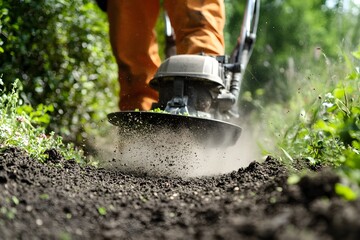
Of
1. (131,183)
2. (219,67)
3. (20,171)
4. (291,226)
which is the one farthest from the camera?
(219,67)

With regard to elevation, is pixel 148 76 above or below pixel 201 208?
above

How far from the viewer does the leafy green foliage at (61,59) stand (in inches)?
171

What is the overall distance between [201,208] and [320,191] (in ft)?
1.54

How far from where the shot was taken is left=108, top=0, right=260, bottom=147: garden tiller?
3.23 m

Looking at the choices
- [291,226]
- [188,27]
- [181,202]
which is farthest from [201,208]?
[188,27]

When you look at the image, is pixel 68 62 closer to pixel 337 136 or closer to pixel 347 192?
pixel 337 136

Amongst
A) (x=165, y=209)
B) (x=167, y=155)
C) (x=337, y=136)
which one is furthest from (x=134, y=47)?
(x=165, y=209)

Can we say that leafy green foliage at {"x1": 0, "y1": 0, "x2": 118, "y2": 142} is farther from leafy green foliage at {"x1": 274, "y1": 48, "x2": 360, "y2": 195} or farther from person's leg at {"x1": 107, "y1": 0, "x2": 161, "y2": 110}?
leafy green foliage at {"x1": 274, "y1": 48, "x2": 360, "y2": 195}

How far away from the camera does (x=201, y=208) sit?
196 centimetres

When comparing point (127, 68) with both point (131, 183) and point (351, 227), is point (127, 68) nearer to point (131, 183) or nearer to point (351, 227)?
point (131, 183)

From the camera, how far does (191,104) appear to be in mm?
3467

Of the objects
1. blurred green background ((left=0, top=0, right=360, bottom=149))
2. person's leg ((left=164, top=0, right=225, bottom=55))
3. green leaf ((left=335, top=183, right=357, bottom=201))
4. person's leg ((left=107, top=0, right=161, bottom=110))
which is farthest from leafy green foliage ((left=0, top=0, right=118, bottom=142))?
green leaf ((left=335, top=183, right=357, bottom=201))

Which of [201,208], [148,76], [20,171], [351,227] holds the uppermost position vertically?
[148,76]

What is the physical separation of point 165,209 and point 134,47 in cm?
278
